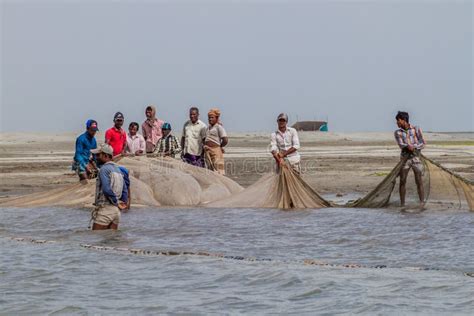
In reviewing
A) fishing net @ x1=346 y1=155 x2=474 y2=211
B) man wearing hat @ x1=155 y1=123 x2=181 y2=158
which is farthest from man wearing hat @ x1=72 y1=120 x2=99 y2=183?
fishing net @ x1=346 y1=155 x2=474 y2=211

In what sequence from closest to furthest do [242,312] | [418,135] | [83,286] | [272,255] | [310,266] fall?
[242,312] < [83,286] < [310,266] < [272,255] < [418,135]

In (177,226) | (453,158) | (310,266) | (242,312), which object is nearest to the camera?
(242,312)

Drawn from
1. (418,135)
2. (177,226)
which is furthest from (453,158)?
(177,226)

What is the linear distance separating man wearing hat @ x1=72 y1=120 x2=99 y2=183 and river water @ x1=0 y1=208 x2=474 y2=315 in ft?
2.19

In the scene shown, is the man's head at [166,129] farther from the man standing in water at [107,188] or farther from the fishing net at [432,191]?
the man standing in water at [107,188]

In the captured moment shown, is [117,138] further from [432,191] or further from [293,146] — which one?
[432,191]

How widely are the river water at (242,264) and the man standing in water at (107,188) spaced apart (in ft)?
1.43

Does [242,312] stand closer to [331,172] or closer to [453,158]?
[331,172]

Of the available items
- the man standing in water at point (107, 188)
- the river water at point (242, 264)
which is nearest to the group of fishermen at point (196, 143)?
Result: the river water at point (242, 264)

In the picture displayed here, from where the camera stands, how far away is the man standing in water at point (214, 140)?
15273 millimetres

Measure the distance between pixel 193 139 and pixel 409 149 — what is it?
332 centimetres

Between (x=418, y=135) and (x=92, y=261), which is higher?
(x=418, y=135)

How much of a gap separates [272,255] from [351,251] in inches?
36.1

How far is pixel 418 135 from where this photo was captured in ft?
46.8
